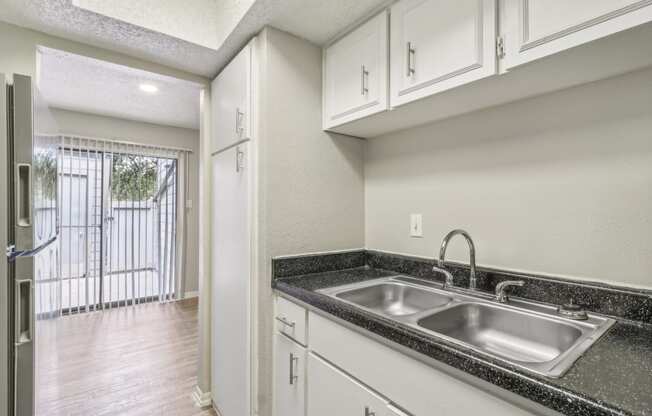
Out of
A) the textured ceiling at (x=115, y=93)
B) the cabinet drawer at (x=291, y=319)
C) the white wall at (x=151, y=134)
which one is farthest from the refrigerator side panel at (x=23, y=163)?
the white wall at (x=151, y=134)

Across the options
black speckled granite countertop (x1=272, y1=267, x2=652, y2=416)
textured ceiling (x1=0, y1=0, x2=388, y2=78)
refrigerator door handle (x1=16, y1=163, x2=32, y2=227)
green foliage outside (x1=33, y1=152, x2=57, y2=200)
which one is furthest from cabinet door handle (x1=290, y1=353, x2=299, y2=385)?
textured ceiling (x1=0, y1=0, x2=388, y2=78)

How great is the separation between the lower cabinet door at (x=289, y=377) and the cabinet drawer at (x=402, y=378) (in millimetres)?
169

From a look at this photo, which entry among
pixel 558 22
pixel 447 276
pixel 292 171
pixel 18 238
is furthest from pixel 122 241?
pixel 558 22

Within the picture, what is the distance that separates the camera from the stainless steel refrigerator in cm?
113

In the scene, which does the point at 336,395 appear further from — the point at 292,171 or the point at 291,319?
the point at 292,171

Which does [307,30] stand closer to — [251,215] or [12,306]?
[251,215]

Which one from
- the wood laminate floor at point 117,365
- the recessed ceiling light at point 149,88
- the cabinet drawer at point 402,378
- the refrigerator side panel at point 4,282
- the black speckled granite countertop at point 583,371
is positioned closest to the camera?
the black speckled granite countertop at point 583,371

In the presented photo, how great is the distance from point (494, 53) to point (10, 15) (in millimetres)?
2055

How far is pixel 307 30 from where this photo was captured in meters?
1.54

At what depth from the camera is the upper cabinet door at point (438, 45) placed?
1.01 m

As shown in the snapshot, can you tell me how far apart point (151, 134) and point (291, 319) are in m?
3.64

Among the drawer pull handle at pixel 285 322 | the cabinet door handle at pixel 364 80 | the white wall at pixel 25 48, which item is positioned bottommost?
the drawer pull handle at pixel 285 322

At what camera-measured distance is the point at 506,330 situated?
111 centimetres

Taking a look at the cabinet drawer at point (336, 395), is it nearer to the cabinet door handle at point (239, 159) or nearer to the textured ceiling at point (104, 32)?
the cabinet door handle at point (239, 159)
